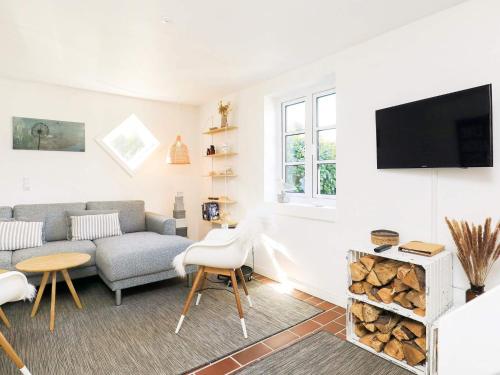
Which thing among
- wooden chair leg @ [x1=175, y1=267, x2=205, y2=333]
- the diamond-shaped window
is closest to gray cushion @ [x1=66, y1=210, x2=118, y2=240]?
the diamond-shaped window

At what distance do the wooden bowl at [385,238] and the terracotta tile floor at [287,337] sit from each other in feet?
2.51

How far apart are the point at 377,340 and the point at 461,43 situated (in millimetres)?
2082

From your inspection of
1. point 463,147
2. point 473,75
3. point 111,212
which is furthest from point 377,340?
point 111,212

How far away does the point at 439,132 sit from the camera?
2023 millimetres

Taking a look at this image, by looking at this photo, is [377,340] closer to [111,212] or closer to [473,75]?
[473,75]

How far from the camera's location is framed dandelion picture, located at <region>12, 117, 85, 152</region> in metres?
3.54

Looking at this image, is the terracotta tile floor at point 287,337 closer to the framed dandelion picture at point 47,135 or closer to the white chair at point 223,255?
the white chair at point 223,255

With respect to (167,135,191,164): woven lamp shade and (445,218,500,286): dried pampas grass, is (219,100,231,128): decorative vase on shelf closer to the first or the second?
(167,135,191,164): woven lamp shade

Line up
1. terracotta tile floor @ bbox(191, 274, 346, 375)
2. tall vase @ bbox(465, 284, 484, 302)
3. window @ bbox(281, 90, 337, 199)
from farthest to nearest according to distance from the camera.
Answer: window @ bbox(281, 90, 337, 199), terracotta tile floor @ bbox(191, 274, 346, 375), tall vase @ bbox(465, 284, 484, 302)

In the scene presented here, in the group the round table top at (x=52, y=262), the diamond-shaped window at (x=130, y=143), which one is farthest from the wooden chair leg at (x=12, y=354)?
the diamond-shaped window at (x=130, y=143)

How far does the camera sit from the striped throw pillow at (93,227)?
3.45m

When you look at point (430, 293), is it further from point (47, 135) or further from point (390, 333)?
point (47, 135)

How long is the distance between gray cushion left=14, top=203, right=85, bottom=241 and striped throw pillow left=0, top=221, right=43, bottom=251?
22cm

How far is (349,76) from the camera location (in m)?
2.66
